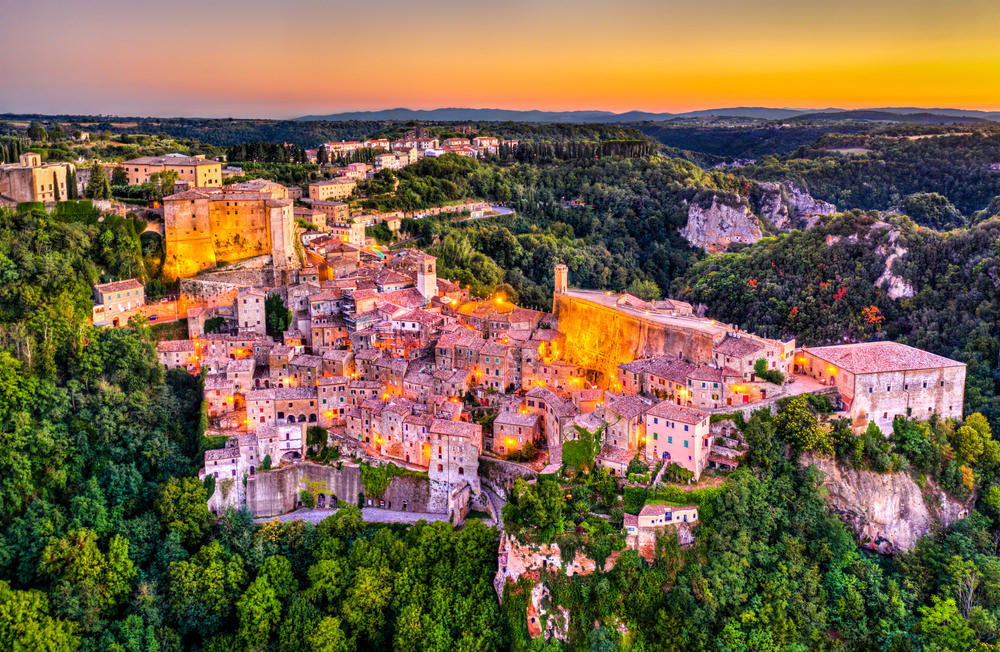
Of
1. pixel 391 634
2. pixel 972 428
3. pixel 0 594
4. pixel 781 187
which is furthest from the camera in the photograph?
pixel 781 187

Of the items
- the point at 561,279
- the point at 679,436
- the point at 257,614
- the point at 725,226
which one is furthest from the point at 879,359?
the point at 725,226

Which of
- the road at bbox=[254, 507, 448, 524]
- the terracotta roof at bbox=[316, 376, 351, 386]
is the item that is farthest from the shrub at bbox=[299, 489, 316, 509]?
the terracotta roof at bbox=[316, 376, 351, 386]

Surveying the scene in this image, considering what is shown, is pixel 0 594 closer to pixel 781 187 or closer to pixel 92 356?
pixel 92 356

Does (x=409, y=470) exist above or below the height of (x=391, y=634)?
above

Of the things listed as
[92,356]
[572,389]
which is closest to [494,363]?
[572,389]

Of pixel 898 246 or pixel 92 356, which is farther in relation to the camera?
pixel 898 246
